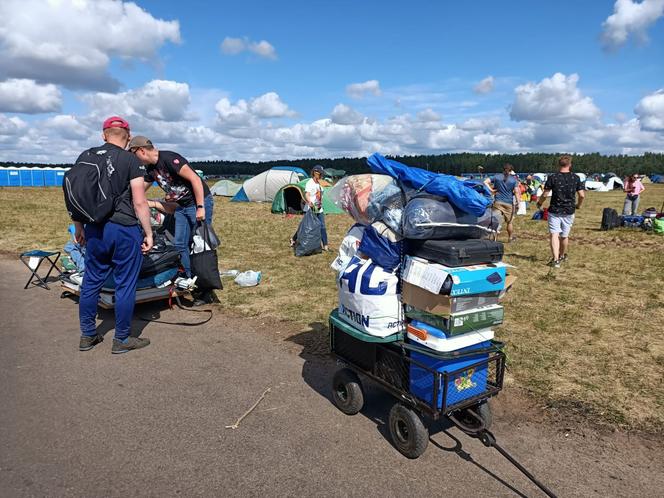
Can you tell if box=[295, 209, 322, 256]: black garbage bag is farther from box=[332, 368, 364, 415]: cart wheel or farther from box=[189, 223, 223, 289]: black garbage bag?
box=[332, 368, 364, 415]: cart wheel

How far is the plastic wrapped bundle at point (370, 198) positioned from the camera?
3.15m

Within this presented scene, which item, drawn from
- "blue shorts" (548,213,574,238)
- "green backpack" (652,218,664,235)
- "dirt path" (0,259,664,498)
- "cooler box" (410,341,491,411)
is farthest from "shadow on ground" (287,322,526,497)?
"green backpack" (652,218,664,235)

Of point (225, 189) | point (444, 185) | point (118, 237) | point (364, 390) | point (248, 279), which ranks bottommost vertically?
point (364, 390)

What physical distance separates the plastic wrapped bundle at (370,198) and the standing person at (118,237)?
2025 mm

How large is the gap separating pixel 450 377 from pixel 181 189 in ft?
14.0

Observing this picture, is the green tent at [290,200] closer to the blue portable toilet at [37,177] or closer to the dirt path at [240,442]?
the dirt path at [240,442]

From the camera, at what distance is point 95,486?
2564mm

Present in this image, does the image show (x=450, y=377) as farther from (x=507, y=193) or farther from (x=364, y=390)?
(x=507, y=193)

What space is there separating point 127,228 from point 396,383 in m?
2.93

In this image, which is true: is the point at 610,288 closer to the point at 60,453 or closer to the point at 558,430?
the point at 558,430

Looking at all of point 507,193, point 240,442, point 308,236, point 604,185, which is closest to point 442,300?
point 240,442

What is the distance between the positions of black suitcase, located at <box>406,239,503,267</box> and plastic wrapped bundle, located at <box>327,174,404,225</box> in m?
0.20

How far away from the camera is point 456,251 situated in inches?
110

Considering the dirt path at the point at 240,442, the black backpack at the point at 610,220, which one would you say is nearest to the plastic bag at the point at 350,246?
the dirt path at the point at 240,442
